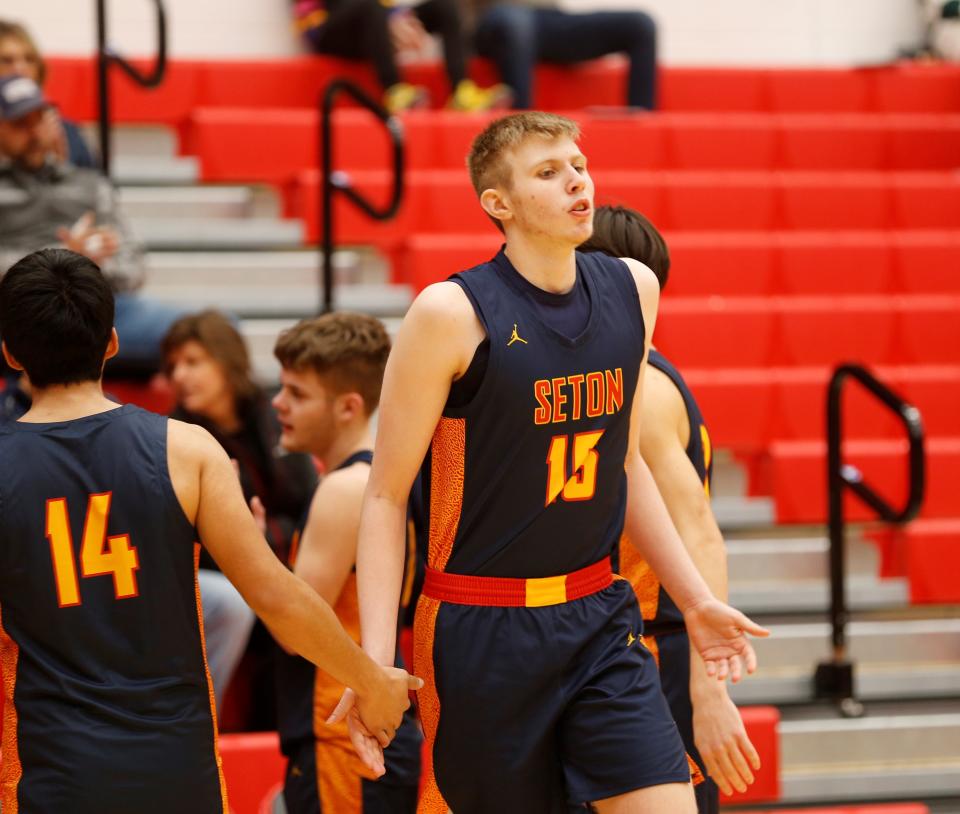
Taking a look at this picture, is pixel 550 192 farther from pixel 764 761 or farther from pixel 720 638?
pixel 764 761

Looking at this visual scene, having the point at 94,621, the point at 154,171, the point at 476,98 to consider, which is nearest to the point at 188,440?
the point at 94,621

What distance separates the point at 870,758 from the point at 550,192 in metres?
2.81

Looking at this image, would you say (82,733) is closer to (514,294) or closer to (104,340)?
(104,340)

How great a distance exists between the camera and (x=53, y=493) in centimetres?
240

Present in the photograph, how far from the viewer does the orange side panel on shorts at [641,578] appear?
3182 mm

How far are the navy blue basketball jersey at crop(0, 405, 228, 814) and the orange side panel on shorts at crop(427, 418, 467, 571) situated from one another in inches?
19.1

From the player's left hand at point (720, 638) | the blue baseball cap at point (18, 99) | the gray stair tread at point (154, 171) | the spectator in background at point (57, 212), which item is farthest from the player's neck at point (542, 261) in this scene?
the gray stair tread at point (154, 171)

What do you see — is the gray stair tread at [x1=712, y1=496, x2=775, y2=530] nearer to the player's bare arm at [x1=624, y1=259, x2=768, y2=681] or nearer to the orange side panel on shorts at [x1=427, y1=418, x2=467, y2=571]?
the player's bare arm at [x1=624, y1=259, x2=768, y2=681]

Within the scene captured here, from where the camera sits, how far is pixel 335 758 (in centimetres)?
321

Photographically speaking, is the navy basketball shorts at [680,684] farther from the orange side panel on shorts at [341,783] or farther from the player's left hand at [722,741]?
the orange side panel on shorts at [341,783]

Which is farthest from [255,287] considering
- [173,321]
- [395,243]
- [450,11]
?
[450,11]

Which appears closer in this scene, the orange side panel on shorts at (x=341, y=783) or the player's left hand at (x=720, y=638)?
the player's left hand at (x=720, y=638)

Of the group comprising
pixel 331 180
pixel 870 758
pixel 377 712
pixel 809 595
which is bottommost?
pixel 870 758

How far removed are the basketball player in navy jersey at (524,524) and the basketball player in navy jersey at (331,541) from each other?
402mm
